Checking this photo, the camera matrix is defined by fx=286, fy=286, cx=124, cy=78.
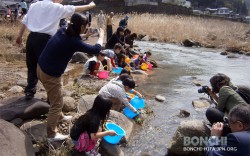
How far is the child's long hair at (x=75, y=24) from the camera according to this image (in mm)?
2973

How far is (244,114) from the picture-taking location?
237cm

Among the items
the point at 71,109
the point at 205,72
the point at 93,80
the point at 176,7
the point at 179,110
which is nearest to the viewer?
the point at 71,109

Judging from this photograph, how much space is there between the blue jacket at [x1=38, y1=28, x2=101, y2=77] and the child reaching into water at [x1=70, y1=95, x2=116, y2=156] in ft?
1.75

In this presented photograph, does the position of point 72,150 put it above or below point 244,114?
below

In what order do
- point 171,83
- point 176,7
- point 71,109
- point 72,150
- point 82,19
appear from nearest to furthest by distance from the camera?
point 82,19 → point 72,150 → point 71,109 → point 171,83 → point 176,7

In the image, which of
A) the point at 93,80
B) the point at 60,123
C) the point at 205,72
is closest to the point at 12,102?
the point at 60,123

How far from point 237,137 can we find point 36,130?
234 cm

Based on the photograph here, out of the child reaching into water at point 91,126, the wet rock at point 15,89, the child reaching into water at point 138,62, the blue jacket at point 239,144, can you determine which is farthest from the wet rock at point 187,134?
the child reaching into water at point 138,62

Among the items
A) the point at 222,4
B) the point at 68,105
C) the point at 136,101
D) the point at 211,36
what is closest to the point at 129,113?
the point at 136,101

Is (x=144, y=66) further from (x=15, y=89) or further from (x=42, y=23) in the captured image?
(x=42, y=23)

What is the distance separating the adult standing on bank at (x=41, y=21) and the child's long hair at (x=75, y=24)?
0.40 meters

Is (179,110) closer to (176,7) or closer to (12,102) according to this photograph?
(12,102)

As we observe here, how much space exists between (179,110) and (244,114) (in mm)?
3158

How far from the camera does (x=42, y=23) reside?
3518 millimetres
